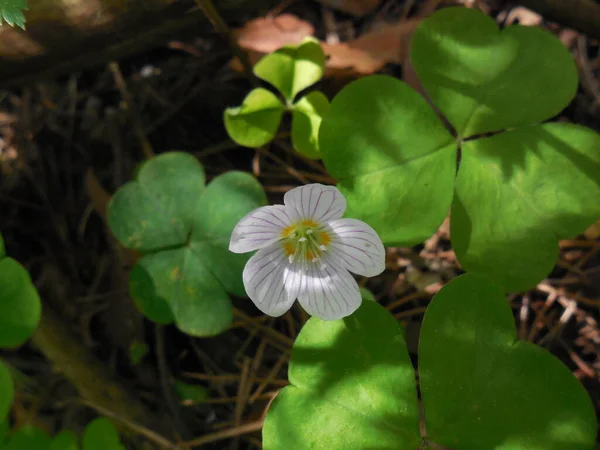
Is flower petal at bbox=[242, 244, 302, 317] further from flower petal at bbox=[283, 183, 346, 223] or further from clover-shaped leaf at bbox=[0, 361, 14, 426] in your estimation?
clover-shaped leaf at bbox=[0, 361, 14, 426]

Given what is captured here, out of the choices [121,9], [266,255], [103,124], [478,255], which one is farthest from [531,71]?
[103,124]

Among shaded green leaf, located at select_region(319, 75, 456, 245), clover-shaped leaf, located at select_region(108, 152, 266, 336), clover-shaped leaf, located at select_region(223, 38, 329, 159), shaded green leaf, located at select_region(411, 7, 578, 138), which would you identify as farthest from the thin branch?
shaded green leaf, located at select_region(411, 7, 578, 138)

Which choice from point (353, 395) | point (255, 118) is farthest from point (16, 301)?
point (353, 395)

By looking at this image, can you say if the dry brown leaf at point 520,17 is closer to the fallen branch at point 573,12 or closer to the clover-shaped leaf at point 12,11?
the fallen branch at point 573,12

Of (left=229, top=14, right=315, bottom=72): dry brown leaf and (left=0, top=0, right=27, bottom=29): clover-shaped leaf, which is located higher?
(left=0, top=0, right=27, bottom=29): clover-shaped leaf

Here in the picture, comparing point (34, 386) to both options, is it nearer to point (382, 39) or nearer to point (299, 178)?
point (299, 178)

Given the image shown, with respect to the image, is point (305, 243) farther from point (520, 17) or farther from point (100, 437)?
point (520, 17)

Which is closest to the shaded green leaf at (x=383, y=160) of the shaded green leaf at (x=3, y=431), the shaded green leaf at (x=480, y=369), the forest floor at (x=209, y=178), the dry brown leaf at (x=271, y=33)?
the shaded green leaf at (x=480, y=369)
